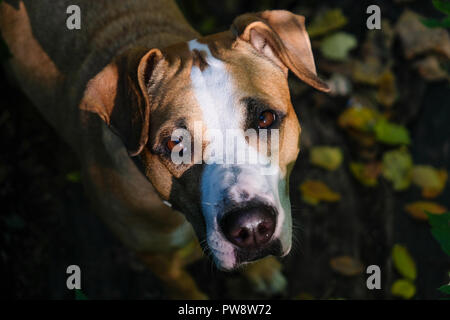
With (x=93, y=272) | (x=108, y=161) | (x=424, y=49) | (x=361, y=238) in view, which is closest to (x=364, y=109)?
(x=424, y=49)

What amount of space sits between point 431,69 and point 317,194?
4.85ft

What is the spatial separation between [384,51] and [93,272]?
10.5 ft

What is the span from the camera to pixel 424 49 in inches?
170

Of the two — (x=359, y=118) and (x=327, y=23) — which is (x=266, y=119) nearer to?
(x=359, y=118)

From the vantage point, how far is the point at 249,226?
7.88 ft

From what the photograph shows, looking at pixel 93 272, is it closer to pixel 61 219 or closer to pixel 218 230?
pixel 61 219

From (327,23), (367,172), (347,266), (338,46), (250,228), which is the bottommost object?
(347,266)

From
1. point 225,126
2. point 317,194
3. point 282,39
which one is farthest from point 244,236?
point 317,194

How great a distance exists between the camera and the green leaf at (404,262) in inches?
151

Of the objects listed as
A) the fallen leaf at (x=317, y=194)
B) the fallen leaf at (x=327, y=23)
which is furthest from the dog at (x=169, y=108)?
the fallen leaf at (x=327, y=23)

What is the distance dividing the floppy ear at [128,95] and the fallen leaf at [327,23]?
2269 millimetres

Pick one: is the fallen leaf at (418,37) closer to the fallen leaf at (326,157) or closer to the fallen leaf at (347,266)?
the fallen leaf at (326,157)

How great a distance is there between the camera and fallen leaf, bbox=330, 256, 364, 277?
155 inches

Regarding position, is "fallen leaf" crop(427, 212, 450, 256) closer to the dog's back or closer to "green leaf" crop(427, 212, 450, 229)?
"green leaf" crop(427, 212, 450, 229)
